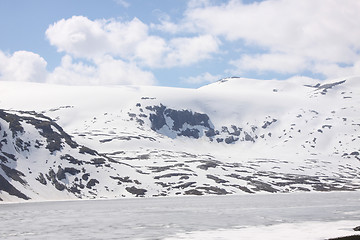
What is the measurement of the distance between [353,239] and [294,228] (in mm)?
22140

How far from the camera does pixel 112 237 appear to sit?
76.9m

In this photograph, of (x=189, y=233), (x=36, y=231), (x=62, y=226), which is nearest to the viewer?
(x=189, y=233)

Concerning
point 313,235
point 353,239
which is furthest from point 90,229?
point 353,239

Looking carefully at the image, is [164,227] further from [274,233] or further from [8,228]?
[8,228]

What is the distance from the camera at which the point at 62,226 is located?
98688mm

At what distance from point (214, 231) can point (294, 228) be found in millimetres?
14365

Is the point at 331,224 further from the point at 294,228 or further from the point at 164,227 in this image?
the point at 164,227

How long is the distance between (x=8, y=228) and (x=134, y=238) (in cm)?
3247

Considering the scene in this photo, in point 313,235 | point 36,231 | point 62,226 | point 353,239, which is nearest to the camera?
point 353,239

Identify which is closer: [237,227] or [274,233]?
[274,233]

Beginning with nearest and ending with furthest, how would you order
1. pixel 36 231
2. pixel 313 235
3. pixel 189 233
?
pixel 313 235, pixel 189 233, pixel 36 231

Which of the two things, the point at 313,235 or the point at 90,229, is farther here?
the point at 90,229

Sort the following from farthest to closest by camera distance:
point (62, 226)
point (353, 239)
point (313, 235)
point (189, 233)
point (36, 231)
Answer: point (62, 226) → point (36, 231) → point (189, 233) → point (313, 235) → point (353, 239)

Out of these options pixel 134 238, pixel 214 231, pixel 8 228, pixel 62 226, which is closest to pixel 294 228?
pixel 214 231
